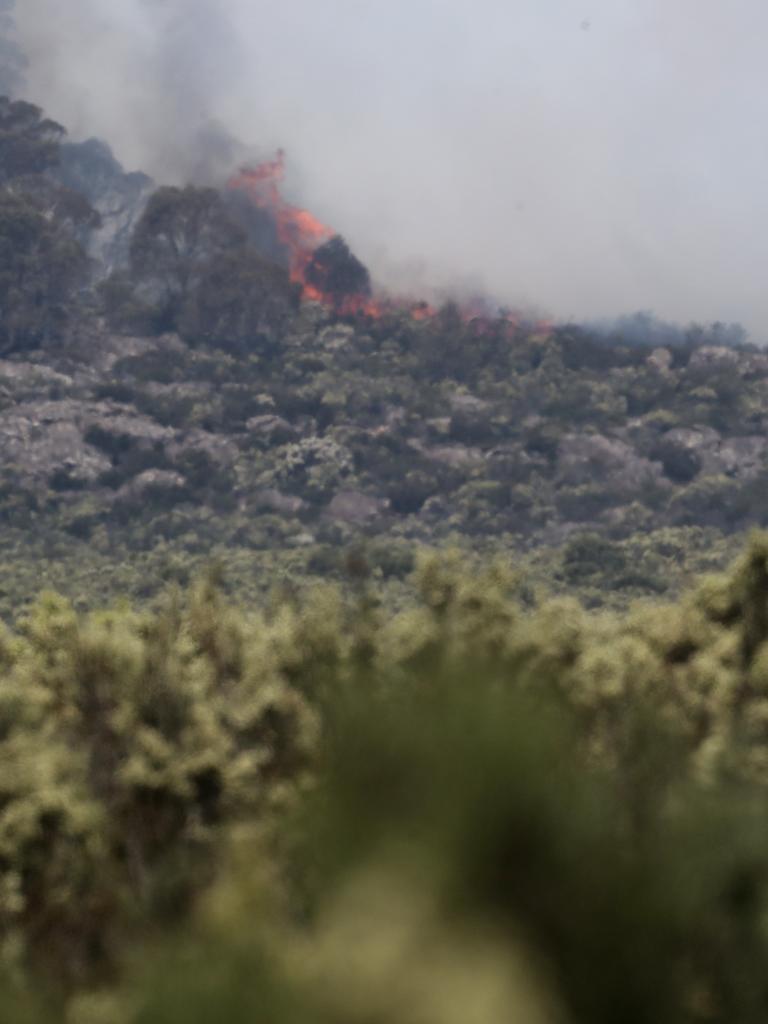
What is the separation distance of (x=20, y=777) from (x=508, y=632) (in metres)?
8.47

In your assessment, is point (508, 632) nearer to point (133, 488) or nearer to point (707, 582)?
point (707, 582)

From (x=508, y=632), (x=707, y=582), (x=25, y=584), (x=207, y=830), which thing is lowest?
(x=25, y=584)

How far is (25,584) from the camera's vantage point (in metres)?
143

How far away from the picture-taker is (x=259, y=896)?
14.6 ft

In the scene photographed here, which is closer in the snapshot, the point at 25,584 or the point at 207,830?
the point at 207,830

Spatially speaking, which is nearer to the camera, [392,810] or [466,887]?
[466,887]

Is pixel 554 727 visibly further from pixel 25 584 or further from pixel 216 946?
pixel 25 584

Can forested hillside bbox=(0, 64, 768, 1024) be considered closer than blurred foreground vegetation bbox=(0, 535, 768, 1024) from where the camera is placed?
No

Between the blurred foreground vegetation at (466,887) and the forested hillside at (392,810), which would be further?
the forested hillside at (392,810)

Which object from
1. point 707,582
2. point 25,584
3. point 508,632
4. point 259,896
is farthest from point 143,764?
point 25,584

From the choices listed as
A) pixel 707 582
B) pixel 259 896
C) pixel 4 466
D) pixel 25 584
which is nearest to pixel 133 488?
pixel 4 466

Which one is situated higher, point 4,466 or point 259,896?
point 259,896

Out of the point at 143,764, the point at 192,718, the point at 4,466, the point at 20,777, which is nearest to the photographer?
the point at 20,777

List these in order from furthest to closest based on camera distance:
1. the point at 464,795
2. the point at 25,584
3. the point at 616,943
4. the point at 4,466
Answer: the point at 4,466 < the point at 25,584 < the point at 616,943 < the point at 464,795
